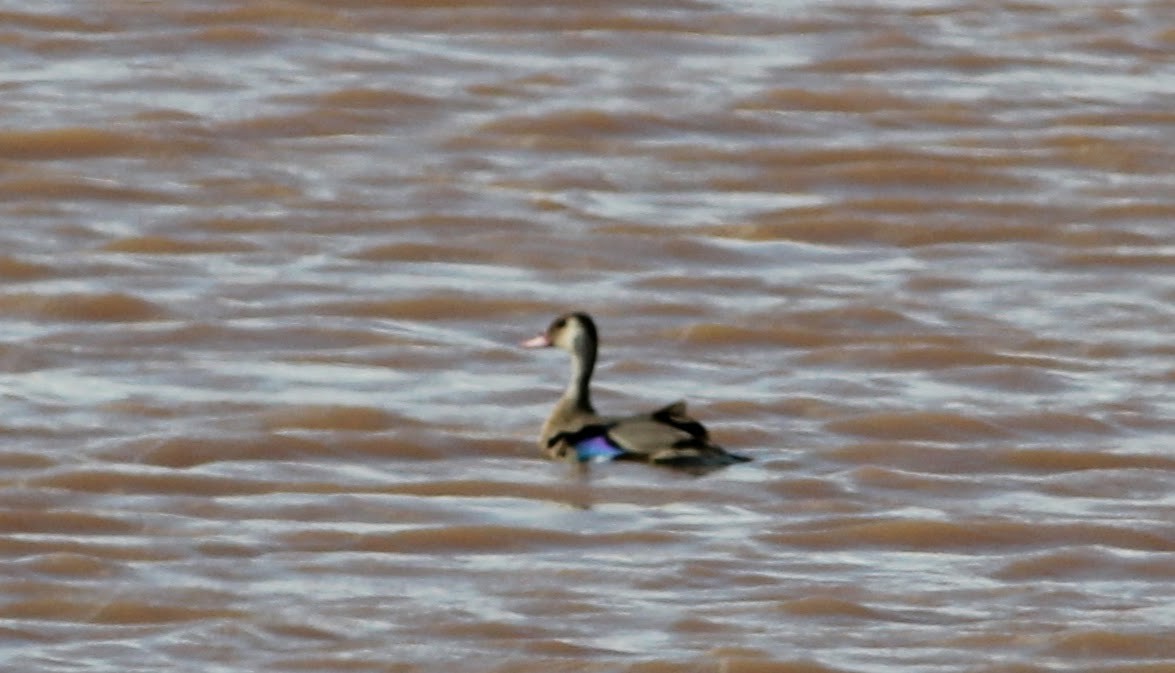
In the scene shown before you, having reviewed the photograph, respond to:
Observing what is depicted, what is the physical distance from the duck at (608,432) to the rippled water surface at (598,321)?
0.22ft

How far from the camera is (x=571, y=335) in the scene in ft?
34.8

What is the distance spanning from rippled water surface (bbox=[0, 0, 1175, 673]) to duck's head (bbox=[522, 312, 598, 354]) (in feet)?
0.78

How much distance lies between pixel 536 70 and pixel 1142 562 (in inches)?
230

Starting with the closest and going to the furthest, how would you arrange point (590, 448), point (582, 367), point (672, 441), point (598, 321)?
point (672, 441)
point (590, 448)
point (582, 367)
point (598, 321)

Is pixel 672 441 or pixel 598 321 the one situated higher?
pixel 598 321

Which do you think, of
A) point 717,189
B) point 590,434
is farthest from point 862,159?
point 590,434

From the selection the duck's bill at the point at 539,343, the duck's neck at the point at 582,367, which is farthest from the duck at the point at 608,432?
the duck's bill at the point at 539,343

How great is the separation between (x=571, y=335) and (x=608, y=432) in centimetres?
51

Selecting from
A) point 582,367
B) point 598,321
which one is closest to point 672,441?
point 582,367

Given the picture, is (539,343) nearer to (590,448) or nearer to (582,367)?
(582,367)

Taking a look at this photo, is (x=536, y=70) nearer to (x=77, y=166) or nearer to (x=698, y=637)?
(x=77, y=166)

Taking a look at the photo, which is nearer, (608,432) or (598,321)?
(608,432)

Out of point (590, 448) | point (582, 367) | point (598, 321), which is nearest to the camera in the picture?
point (590, 448)

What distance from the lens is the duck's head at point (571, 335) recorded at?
34.6 ft
